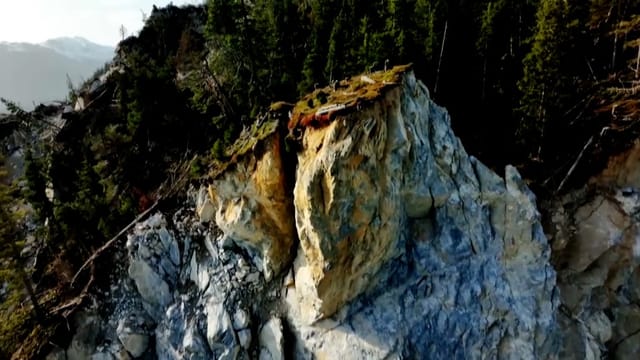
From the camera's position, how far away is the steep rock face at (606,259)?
17828mm

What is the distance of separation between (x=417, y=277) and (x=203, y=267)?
29.5ft

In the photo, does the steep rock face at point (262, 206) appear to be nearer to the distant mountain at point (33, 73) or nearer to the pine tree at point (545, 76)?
the pine tree at point (545, 76)

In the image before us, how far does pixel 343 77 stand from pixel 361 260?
11810 mm

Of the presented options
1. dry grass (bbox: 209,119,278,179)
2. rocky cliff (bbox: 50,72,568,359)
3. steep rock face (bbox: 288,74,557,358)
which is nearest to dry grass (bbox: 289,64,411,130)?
rocky cliff (bbox: 50,72,568,359)

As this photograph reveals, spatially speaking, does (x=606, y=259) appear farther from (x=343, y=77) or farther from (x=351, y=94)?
(x=343, y=77)

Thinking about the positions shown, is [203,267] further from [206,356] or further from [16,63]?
[16,63]

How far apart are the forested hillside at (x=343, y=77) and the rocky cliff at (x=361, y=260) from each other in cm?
321

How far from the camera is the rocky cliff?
48.9 feet

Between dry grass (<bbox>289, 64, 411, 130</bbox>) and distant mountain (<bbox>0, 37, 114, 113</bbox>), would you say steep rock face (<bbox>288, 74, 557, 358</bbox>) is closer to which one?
dry grass (<bbox>289, 64, 411, 130</bbox>)

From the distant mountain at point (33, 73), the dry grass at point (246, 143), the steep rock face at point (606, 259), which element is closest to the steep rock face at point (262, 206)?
the dry grass at point (246, 143)

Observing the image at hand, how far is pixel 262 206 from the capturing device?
17.1m

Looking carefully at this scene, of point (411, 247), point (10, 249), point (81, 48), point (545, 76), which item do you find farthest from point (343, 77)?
point (81, 48)

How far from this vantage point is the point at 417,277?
1600 cm

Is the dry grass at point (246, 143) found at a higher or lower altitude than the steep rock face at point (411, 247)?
higher
